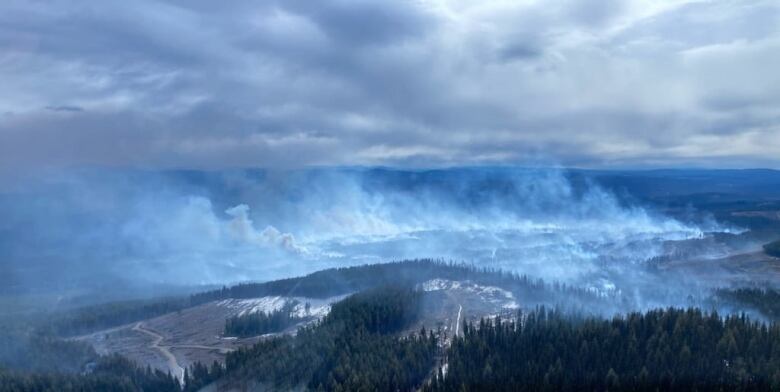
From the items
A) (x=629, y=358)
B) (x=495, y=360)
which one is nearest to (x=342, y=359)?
(x=495, y=360)

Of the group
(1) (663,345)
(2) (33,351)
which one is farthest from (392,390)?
(2) (33,351)

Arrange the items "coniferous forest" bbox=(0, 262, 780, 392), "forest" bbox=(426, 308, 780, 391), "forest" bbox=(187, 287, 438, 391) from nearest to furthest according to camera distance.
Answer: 1. "forest" bbox=(426, 308, 780, 391)
2. "coniferous forest" bbox=(0, 262, 780, 392)
3. "forest" bbox=(187, 287, 438, 391)

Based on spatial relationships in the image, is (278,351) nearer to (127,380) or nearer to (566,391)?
(127,380)

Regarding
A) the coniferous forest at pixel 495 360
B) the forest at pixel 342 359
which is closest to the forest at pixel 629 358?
the coniferous forest at pixel 495 360

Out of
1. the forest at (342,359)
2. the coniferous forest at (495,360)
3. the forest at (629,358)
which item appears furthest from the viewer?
the forest at (342,359)

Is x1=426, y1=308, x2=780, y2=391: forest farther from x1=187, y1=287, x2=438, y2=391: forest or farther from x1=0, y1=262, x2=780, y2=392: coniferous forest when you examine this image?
x1=187, y1=287, x2=438, y2=391: forest

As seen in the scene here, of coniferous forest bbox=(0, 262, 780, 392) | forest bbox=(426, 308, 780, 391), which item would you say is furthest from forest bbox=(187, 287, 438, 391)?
forest bbox=(426, 308, 780, 391)

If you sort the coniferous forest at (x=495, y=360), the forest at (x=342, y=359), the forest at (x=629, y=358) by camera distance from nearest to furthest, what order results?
the forest at (x=629, y=358) < the coniferous forest at (x=495, y=360) < the forest at (x=342, y=359)

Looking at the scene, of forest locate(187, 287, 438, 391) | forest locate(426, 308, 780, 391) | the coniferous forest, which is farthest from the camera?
forest locate(187, 287, 438, 391)

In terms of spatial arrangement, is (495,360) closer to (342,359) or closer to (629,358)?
(629,358)

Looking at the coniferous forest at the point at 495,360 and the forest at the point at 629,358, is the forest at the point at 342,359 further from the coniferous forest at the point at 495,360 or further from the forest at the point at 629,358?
the forest at the point at 629,358

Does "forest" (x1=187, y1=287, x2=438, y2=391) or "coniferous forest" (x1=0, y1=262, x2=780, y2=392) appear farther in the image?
"forest" (x1=187, y1=287, x2=438, y2=391)
